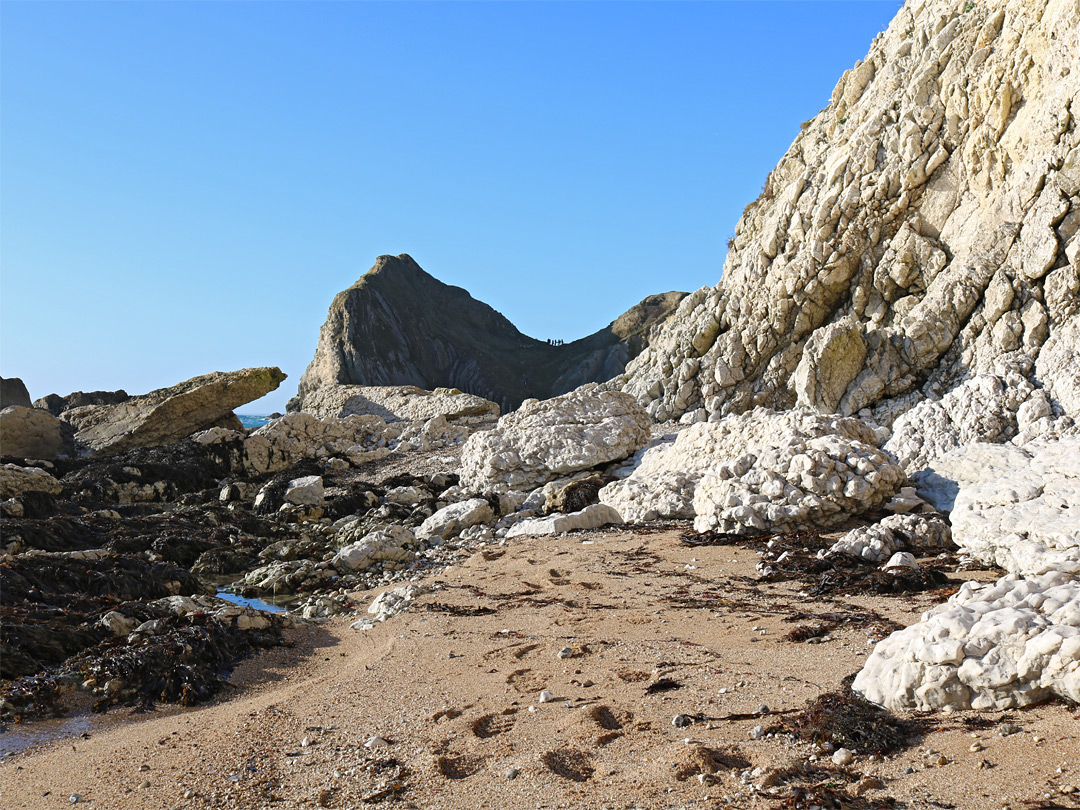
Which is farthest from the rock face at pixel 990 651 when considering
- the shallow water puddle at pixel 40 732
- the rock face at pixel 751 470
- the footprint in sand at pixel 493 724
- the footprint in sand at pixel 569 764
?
the shallow water puddle at pixel 40 732

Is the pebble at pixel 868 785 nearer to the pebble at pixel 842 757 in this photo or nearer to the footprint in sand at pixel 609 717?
the pebble at pixel 842 757

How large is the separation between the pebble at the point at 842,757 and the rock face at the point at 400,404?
767 inches

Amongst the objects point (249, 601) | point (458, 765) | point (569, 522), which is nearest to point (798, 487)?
point (569, 522)

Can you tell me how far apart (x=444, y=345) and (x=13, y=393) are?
3670 centimetres

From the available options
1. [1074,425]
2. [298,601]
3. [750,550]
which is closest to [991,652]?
[750,550]

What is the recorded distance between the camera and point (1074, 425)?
1004cm

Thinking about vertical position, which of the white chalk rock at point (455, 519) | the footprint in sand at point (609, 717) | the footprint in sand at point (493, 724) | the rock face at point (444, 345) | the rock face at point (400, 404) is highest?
the rock face at point (444, 345)

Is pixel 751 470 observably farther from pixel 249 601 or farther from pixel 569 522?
pixel 249 601

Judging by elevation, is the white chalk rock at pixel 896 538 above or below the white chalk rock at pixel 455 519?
below

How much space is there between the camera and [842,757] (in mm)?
3182

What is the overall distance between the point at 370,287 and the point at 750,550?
5322 cm

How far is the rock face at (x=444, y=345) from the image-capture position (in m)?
52.2

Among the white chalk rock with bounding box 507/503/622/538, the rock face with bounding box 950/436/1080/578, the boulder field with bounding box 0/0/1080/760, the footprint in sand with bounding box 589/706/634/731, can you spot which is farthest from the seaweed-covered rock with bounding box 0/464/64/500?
the rock face with bounding box 950/436/1080/578

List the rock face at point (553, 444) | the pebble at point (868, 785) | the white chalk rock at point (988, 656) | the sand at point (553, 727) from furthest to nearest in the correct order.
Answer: the rock face at point (553, 444) < the white chalk rock at point (988, 656) < the sand at point (553, 727) < the pebble at point (868, 785)
